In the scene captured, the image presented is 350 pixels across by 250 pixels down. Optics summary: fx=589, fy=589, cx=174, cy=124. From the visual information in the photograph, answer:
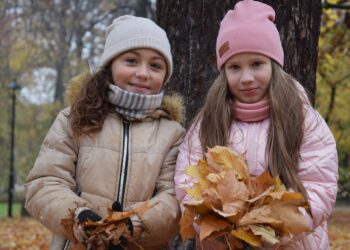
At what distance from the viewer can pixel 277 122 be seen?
2867 mm

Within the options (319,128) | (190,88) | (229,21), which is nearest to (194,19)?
(190,88)

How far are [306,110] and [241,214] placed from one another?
2.59 ft

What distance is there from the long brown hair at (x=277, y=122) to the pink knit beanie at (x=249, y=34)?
10 cm

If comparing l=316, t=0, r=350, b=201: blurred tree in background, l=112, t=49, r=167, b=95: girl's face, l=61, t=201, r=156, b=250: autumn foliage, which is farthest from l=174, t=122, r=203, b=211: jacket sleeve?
l=316, t=0, r=350, b=201: blurred tree in background

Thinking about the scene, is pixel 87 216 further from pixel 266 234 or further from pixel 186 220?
pixel 266 234

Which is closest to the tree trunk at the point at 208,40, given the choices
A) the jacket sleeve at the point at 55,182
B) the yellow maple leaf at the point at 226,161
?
the jacket sleeve at the point at 55,182

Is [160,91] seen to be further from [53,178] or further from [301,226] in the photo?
[301,226]

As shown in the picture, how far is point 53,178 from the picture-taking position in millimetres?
2916

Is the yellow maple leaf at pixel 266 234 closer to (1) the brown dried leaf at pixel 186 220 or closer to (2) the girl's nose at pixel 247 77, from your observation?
(1) the brown dried leaf at pixel 186 220

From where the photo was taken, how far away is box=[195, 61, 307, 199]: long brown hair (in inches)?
110

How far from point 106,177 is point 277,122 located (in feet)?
2.89

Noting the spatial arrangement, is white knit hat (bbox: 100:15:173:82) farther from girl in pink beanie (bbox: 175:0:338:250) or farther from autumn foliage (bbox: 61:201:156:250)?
autumn foliage (bbox: 61:201:156:250)

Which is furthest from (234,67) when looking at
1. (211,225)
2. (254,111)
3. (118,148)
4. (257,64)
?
(211,225)

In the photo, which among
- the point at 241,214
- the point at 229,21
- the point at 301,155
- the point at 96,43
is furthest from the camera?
the point at 96,43
